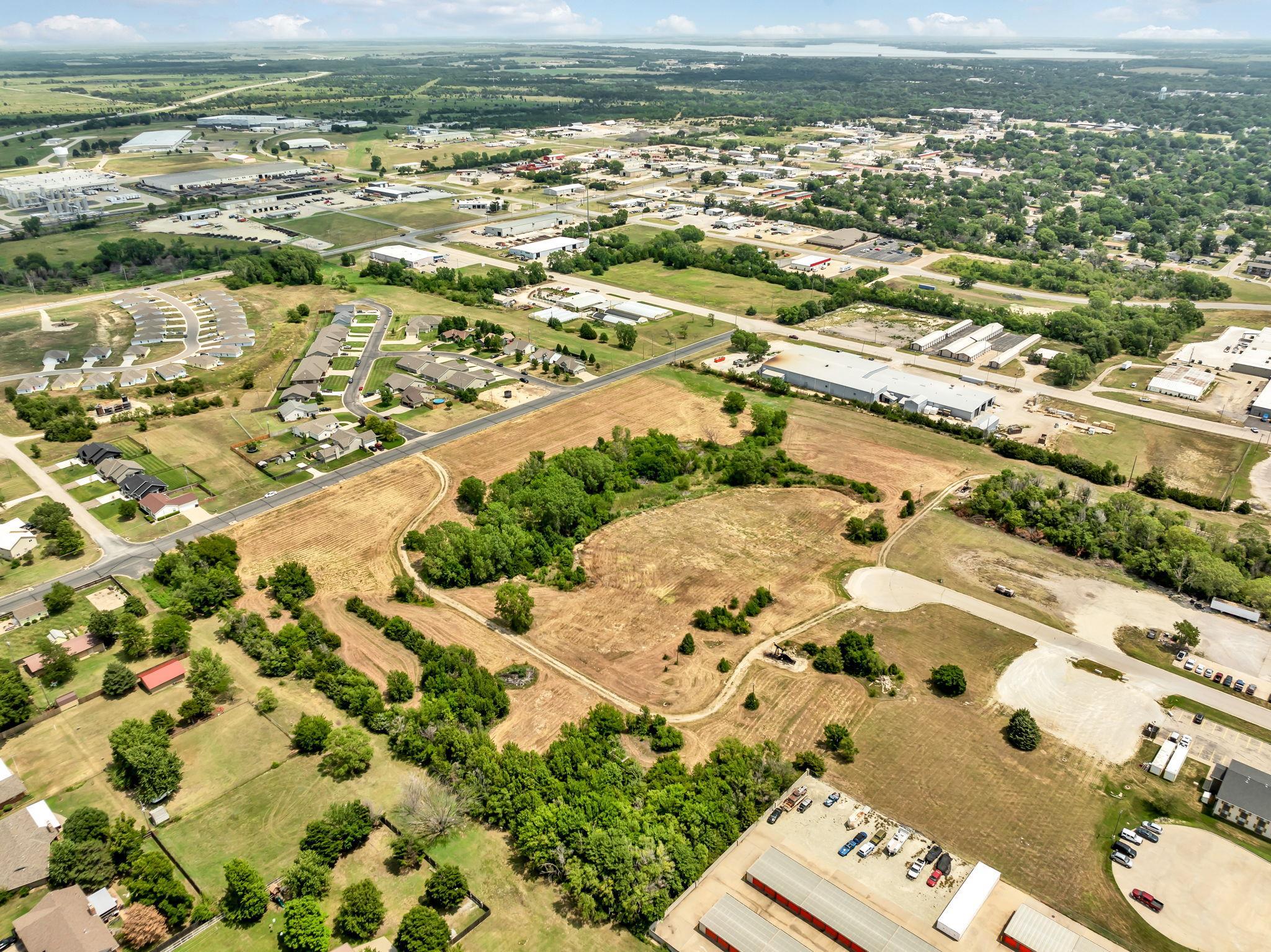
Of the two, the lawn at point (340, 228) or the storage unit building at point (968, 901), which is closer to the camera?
the storage unit building at point (968, 901)

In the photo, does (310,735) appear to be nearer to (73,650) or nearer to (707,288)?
(73,650)

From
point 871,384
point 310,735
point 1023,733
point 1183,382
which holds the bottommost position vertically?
point 1023,733

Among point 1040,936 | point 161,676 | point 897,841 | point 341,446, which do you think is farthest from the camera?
point 341,446

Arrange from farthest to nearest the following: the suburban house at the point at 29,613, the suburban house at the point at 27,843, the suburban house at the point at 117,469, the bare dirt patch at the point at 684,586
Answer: the suburban house at the point at 117,469 < the suburban house at the point at 29,613 < the bare dirt patch at the point at 684,586 < the suburban house at the point at 27,843

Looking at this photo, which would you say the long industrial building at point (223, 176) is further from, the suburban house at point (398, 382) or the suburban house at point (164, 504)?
the suburban house at point (164, 504)

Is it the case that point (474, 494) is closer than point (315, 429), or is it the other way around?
point (474, 494)

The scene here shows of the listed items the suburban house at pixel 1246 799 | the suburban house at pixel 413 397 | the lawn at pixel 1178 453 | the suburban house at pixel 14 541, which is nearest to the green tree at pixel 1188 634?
the suburban house at pixel 1246 799

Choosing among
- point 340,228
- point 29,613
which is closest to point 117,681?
point 29,613
